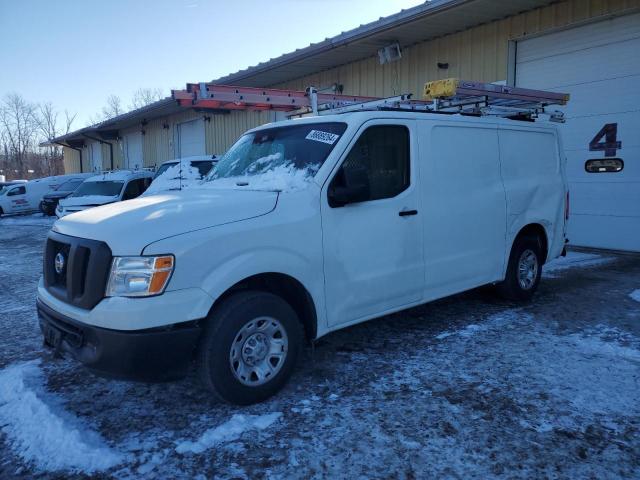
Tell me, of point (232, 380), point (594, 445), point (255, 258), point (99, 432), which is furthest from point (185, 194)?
point (594, 445)

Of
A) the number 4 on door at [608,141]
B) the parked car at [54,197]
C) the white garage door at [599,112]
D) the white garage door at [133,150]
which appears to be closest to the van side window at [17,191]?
the parked car at [54,197]

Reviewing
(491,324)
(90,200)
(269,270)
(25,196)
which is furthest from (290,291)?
(25,196)

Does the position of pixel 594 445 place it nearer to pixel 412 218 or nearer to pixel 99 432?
pixel 412 218

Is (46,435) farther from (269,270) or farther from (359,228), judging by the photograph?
(359,228)

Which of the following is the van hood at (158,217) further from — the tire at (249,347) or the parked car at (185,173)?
the parked car at (185,173)

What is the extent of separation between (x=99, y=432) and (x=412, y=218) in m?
2.79

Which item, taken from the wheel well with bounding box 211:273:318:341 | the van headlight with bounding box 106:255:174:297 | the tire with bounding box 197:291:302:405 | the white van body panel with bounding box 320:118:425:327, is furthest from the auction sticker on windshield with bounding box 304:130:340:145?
the van headlight with bounding box 106:255:174:297

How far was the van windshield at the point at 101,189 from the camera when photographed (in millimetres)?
13898

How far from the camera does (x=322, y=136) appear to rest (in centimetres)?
409

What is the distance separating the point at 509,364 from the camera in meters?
4.14

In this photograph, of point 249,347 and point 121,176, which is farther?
point 121,176

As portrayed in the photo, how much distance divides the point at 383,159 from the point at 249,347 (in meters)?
1.87

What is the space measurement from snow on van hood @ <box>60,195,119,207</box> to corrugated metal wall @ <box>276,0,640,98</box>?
684 centimetres

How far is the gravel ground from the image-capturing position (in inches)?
111
